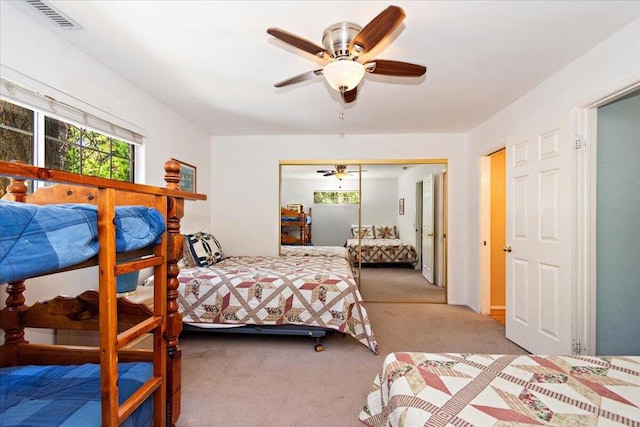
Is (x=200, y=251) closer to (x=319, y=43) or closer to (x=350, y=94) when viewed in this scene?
(x=350, y=94)

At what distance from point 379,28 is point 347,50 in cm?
36

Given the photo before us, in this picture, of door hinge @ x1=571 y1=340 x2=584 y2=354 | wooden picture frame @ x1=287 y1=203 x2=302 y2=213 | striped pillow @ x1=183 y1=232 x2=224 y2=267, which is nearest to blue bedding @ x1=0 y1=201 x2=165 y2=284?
striped pillow @ x1=183 y1=232 x2=224 y2=267

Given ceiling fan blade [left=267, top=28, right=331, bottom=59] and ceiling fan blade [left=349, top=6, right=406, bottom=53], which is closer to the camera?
ceiling fan blade [left=349, top=6, right=406, bottom=53]

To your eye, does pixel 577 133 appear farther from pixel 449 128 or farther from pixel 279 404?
pixel 279 404

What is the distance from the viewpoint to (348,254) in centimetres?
461

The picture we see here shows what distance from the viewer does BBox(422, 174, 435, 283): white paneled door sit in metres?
4.75

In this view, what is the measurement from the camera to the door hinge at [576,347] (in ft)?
7.21

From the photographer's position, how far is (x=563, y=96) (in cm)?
241

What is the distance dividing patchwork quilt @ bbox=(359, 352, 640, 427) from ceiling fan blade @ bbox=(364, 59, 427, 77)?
1.70 meters

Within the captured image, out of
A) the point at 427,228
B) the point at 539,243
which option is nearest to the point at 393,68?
the point at 539,243

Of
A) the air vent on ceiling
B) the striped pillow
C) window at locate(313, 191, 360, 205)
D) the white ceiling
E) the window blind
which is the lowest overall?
the striped pillow

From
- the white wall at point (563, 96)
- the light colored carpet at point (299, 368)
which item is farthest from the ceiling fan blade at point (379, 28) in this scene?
the light colored carpet at point (299, 368)

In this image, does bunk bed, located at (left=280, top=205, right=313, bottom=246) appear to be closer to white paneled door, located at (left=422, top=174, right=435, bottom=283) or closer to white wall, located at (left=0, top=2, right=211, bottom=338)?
white wall, located at (left=0, top=2, right=211, bottom=338)

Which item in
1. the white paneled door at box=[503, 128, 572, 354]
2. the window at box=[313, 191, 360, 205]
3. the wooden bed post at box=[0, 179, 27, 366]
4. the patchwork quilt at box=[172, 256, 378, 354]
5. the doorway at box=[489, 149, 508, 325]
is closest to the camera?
the wooden bed post at box=[0, 179, 27, 366]
